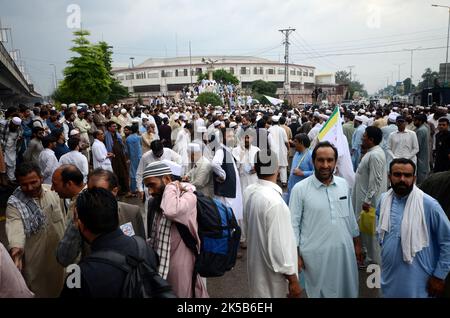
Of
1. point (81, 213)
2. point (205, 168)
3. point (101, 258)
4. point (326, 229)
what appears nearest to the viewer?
point (101, 258)

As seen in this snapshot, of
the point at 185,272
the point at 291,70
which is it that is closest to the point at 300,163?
the point at 185,272

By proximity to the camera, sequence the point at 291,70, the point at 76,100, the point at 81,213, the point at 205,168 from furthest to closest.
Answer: the point at 291,70 < the point at 76,100 < the point at 205,168 < the point at 81,213

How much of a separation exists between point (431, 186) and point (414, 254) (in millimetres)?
925

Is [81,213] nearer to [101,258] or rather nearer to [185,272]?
[101,258]

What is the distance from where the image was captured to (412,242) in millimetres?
2707

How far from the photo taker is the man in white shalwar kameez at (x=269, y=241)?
102 inches

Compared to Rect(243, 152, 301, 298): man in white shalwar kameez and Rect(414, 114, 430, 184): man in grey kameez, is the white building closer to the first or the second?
Rect(414, 114, 430, 184): man in grey kameez

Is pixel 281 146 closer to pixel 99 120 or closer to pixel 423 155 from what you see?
pixel 423 155

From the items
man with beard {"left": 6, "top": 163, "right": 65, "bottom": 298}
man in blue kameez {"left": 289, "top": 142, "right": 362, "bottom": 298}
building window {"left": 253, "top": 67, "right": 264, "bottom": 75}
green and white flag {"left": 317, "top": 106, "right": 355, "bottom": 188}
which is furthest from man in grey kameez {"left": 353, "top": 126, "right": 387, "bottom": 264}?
building window {"left": 253, "top": 67, "right": 264, "bottom": 75}

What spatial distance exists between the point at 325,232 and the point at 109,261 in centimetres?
179

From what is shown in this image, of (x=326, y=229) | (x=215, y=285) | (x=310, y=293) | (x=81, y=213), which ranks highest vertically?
(x=81, y=213)

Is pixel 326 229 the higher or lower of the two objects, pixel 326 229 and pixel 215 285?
the higher

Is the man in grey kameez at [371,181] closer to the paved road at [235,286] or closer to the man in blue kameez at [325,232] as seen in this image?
the paved road at [235,286]

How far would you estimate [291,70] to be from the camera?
102688 millimetres
